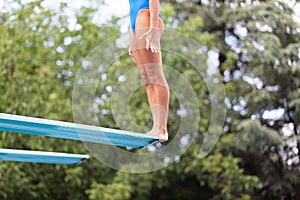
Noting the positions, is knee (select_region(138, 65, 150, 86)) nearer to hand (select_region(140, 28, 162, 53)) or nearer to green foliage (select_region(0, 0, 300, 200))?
hand (select_region(140, 28, 162, 53))

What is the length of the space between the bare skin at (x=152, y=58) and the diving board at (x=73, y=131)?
125mm

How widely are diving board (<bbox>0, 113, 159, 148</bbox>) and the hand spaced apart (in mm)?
327

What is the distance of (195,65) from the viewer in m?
7.19

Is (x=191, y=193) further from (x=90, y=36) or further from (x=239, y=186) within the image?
(x=90, y=36)

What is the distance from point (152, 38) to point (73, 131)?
46cm

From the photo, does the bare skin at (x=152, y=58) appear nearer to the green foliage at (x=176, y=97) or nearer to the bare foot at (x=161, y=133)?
the bare foot at (x=161, y=133)

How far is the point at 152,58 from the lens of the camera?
2.46 m

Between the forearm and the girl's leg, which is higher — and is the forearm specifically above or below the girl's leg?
above

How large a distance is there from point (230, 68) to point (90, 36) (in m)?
2.04

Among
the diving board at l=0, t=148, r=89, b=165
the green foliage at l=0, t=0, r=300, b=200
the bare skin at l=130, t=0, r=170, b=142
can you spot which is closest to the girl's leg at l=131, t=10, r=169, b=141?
the bare skin at l=130, t=0, r=170, b=142

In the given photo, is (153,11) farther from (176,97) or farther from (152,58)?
(176,97)

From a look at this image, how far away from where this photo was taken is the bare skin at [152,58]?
243cm

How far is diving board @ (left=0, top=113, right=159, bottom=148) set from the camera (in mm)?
2297

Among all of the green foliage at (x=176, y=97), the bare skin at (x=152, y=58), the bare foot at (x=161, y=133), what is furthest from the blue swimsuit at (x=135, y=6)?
the green foliage at (x=176, y=97)
